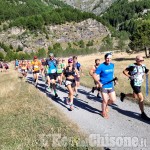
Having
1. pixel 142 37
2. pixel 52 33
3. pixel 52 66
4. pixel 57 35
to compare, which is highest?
pixel 52 33

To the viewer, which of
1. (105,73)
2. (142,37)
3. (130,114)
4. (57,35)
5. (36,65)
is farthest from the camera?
(57,35)

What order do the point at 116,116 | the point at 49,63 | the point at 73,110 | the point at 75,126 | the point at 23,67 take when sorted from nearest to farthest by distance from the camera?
the point at 75,126 < the point at 116,116 < the point at 73,110 < the point at 49,63 < the point at 23,67

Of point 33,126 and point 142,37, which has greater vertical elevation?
point 142,37

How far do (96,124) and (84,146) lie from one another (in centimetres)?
250

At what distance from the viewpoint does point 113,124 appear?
36.1 ft

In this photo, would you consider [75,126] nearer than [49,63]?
Yes

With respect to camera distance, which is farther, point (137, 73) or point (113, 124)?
point (137, 73)

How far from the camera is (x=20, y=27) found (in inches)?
6973

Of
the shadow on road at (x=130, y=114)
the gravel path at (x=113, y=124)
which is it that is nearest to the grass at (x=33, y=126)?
the gravel path at (x=113, y=124)

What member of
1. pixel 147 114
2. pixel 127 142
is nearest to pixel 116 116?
pixel 147 114

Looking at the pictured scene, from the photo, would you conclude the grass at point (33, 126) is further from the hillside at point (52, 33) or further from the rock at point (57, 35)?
the rock at point (57, 35)

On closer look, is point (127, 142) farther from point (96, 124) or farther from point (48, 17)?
point (48, 17)

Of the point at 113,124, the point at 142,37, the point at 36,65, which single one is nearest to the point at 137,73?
the point at 113,124

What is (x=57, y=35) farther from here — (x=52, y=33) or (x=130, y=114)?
(x=130, y=114)
